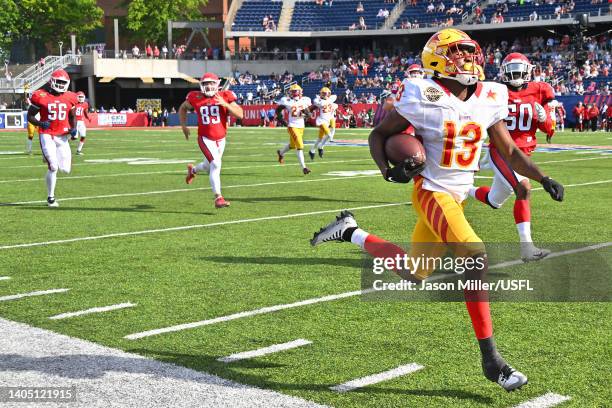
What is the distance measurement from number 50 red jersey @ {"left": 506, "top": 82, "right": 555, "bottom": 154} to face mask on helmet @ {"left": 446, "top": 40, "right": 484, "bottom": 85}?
3.81 meters

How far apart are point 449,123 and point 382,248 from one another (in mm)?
924

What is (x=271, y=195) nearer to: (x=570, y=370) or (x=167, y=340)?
(x=167, y=340)

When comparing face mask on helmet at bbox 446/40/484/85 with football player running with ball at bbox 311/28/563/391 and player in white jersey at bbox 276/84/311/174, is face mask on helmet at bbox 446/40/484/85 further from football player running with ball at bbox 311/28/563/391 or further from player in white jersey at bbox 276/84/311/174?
player in white jersey at bbox 276/84/311/174

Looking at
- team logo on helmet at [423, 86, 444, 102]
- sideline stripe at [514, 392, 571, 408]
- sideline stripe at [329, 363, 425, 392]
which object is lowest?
sideline stripe at [329, 363, 425, 392]

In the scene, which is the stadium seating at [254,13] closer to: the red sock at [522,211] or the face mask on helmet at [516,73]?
the face mask on helmet at [516,73]

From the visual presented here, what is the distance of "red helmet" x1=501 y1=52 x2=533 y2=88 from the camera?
27.0 ft

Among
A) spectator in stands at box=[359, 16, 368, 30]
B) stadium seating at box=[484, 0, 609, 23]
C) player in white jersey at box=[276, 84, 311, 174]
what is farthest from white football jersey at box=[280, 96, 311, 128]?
spectator in stands at box=[359, 16, 368, 30]

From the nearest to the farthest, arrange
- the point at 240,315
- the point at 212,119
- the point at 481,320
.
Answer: the point at 481,320 < the point at 240,315 < the point at 212,119

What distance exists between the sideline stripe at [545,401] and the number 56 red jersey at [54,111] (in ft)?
30.9

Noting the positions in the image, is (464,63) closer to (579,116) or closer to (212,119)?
(212,119)

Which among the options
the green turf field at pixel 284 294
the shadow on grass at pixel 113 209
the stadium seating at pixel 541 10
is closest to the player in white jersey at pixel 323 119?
the green turf field at pixel 284 294

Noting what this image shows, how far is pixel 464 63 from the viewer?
179 inches

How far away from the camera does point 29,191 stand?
1370 cm

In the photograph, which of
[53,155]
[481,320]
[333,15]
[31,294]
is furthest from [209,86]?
[333,15]
